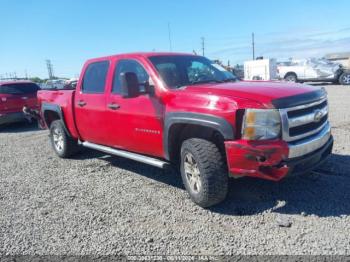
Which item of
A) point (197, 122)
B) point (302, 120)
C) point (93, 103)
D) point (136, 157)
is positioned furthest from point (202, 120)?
point (93, 103)

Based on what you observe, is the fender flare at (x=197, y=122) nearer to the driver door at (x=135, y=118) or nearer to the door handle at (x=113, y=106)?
the driver door at (x=135, y=118)

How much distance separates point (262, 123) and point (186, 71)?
1.77 metres

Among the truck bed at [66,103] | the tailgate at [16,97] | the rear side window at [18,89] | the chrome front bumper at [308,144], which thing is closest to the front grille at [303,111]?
the chrome front bumper at [308,144]

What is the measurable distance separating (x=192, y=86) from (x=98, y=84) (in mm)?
1953

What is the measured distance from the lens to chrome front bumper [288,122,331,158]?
3797 mm

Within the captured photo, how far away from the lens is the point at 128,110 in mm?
5023

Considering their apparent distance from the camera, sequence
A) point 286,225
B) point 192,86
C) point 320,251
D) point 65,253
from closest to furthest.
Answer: point 320,251, point 65,253, point 286,225, point 192,86

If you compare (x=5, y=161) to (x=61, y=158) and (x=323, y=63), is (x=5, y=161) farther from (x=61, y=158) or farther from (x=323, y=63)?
(x=323, y=63)

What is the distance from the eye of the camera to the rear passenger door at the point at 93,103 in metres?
5.68

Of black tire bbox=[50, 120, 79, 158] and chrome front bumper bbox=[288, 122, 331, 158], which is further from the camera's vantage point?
black tire bbox=[50, 120, 79, 158]

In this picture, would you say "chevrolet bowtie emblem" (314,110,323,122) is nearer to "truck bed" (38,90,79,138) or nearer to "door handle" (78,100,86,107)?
"door handle" (78,100,86,107)

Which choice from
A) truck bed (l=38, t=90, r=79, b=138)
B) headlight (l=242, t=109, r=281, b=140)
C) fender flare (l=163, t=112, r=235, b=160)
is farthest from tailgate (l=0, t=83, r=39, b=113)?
headlight (l=242, t=109, r=281, b=140)

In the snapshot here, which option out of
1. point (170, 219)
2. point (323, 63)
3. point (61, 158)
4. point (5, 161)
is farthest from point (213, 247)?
Result: point (323, 63)

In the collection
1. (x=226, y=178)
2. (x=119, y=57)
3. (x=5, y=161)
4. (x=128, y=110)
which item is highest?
(x=119, y=57)
